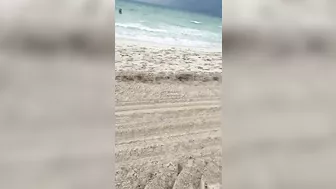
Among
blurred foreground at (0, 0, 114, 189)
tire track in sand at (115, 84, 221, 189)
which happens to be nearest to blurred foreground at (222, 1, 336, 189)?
tire track in sand at (115, 84, 221, 189)

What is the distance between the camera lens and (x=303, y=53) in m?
1.86

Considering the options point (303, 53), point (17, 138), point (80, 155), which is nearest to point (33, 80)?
point (17, 138)

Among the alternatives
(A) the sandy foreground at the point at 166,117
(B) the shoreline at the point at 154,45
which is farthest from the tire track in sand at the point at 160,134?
(B) the shoreline at the point at 154,45

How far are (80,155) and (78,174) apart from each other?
0.07 meters

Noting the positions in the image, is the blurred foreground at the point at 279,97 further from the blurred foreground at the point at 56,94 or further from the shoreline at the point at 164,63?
the blurred foreground at the point at 56,94

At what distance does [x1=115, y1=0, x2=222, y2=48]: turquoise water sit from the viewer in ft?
4.75

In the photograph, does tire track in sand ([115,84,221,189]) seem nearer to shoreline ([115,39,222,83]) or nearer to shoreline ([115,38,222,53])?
shoreline ([115,39,222,83])

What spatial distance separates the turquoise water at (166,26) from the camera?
1.45 metres

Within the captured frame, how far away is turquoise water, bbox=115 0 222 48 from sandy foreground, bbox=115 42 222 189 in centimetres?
4

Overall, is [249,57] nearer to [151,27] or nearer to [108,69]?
[151,27]

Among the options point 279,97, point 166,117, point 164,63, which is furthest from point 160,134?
point 279,97

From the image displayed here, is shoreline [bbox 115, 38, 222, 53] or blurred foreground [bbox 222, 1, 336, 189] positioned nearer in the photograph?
shoreline [bbox 115, 38, 222, 53]

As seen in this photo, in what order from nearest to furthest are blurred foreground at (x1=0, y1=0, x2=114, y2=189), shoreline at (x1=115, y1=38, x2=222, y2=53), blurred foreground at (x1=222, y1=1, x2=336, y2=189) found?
1. blurred foreground at (x1=0, y1=0, x2=114, y2=189)
2. shoreline at (x1=115, y1=38, x2=222, y2=53)
3. blurred foreground at (x1=222, y1=1, x2=336, y2=189)

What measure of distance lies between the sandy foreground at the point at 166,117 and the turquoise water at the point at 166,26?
39mm
